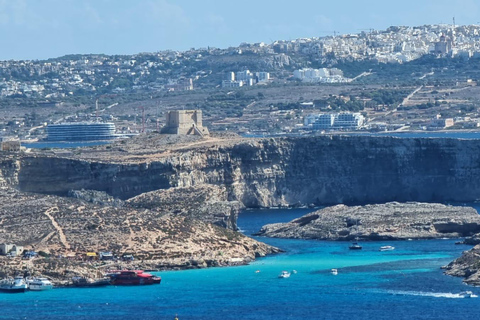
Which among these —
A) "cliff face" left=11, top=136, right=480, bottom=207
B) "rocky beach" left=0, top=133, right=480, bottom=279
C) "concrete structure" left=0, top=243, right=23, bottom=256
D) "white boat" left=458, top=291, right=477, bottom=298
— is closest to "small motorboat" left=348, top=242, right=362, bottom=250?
"rocky beach" left=0, top=133, right=480, bottom=279

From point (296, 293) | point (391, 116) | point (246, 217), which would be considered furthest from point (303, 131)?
point (296, 293)

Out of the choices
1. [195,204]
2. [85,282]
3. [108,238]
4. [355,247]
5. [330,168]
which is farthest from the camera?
[330,168]

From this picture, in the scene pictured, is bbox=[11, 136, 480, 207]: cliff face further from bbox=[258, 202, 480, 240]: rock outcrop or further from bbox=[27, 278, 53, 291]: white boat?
bbox=[27, 278, 53, 291]: white boat

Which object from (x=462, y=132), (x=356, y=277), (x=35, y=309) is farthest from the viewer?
(x=462, y=132)

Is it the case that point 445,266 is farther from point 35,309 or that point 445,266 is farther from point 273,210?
point 273,210

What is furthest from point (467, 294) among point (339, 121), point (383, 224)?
point (339, 121)

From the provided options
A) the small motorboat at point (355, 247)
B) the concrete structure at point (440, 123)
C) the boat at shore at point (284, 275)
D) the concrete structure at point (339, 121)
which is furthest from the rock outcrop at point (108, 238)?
the concrete structure at point (339, 121)

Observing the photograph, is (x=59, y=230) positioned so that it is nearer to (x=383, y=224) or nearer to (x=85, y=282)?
(x=85, y=282)
